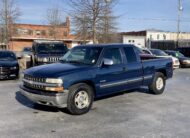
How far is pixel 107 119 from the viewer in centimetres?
698

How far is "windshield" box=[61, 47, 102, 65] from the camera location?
812cm

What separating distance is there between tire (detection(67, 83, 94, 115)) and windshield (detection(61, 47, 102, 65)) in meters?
0.82

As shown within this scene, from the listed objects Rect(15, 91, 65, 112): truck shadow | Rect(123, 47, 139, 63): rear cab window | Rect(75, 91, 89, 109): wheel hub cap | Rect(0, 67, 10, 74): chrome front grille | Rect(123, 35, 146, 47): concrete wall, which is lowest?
Rect(15, 91, 65, 112): truck shadow

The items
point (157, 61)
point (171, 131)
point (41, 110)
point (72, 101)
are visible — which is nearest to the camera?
point (171, 131)

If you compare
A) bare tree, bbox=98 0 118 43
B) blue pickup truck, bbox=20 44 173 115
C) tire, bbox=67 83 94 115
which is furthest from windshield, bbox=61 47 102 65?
bare tree, bbox=98 0 118 43

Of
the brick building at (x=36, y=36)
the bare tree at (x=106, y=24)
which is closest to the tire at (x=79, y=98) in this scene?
the bare tree at (x=106, y=24)

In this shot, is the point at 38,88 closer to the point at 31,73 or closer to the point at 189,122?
the point at 31,73

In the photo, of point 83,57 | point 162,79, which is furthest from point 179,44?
point 83,57

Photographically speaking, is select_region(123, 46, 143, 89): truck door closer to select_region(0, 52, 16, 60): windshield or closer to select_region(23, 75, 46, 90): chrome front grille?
select_region(23, 75, 46, 90): chrome front grille

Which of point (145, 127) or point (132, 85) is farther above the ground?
point (132, 85)

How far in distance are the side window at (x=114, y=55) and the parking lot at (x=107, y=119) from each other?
4.20 ft

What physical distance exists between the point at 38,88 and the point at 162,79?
5.04 meters

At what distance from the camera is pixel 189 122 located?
680 cm

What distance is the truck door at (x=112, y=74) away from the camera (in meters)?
8.03
